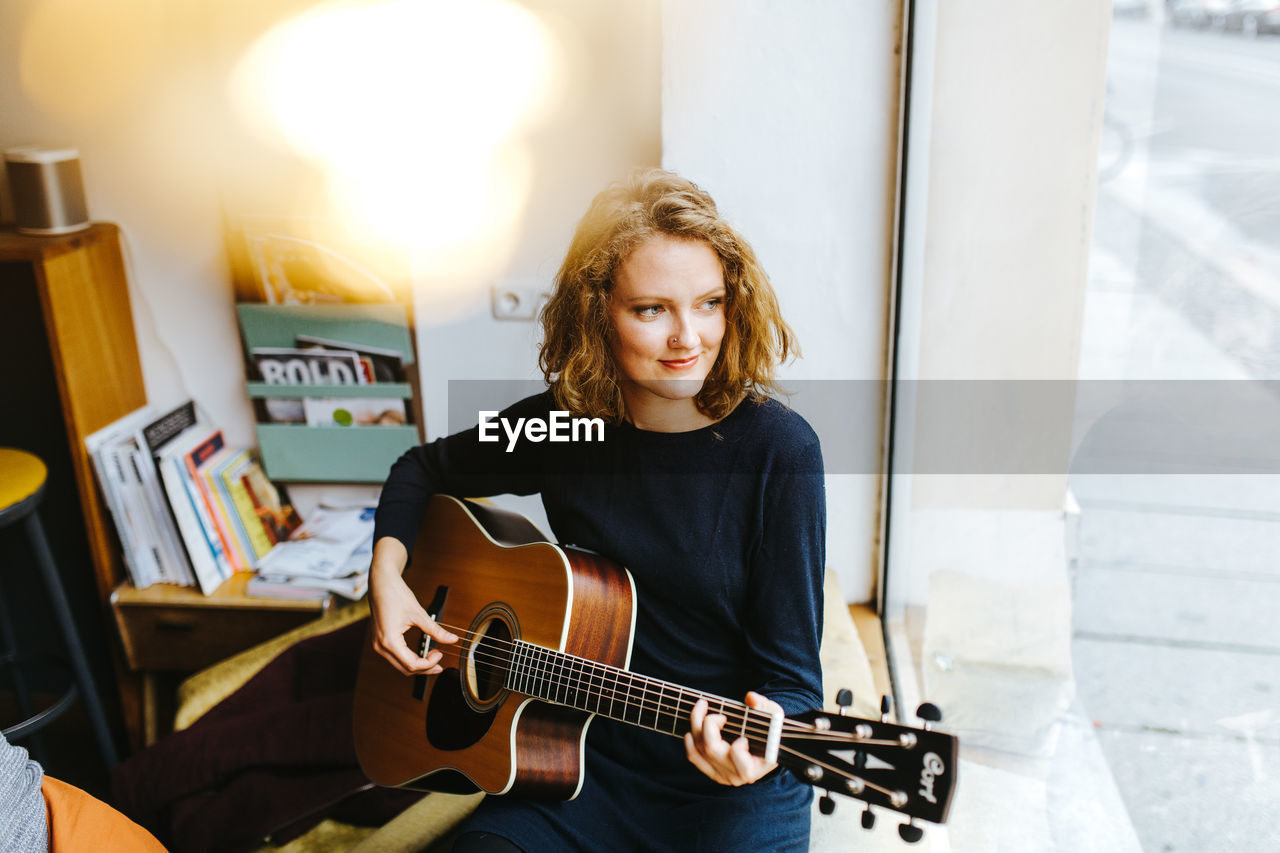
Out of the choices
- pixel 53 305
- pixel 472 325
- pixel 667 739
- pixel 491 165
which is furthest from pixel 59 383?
pixel 667 739

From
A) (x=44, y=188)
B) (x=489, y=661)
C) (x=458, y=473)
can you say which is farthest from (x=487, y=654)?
(x=44, y=188)

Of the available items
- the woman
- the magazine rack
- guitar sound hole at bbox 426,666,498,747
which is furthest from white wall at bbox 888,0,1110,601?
the magazine rack

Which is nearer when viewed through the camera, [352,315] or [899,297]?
[899,297]

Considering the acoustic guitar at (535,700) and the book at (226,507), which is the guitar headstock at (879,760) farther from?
the book at (226,507)

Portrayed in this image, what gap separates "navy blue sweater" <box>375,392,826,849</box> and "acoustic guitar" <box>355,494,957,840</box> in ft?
0.16

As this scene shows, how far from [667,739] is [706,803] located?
0.10 meters

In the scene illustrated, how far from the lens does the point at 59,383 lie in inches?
75.7

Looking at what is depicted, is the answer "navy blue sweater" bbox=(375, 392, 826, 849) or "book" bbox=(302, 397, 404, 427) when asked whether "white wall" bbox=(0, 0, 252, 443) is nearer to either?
"book" bbox=(302, 397, 404, 427)

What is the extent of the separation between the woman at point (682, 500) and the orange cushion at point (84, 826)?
1.27 feet

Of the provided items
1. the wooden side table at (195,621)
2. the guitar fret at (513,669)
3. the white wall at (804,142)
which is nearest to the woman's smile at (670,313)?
the guitar fret at (513,669)

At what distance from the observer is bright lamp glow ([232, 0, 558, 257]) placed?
1854mm

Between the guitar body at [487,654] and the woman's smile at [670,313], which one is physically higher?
the woman's smile at [670,313]

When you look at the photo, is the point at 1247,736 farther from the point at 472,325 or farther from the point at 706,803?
the point at 472,325

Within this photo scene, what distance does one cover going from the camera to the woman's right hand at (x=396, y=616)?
132cm
